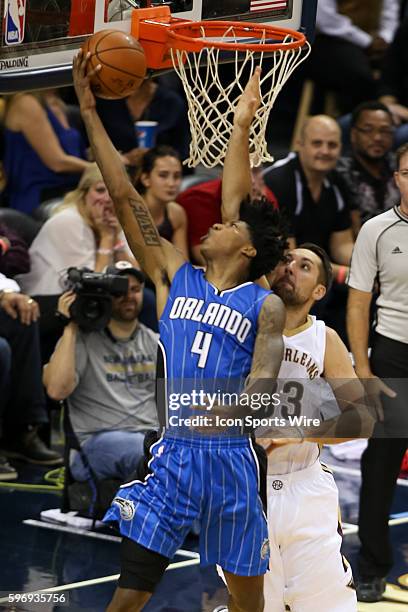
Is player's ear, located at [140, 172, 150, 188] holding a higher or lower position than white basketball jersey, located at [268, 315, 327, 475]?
higher

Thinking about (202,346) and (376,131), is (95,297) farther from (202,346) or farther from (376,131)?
(376,131)

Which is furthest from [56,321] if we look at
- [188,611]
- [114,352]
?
[188,611]

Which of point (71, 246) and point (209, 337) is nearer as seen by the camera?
point (209, 337)

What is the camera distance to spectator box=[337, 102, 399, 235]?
32.0 feet

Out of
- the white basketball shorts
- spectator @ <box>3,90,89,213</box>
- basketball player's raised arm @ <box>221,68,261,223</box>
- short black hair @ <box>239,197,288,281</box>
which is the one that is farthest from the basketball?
spectator @ <box>3,90,89,213</box>

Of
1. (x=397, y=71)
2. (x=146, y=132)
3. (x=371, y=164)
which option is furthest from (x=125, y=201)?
(x=397, y=71)

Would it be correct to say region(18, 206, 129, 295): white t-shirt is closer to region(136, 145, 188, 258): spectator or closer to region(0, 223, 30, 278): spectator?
region(0, 223, 30, 278): spectator

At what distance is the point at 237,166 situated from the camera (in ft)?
17.5

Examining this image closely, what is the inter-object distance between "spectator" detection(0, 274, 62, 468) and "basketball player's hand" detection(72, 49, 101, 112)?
2.98m

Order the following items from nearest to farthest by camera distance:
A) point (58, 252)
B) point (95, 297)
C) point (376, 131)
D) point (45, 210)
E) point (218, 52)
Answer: point (218, 52) → point (95, 297) → point (58, 252) → point (45, 210) → point (376, 131)

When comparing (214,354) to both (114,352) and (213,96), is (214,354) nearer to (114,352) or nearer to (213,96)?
(213,96)

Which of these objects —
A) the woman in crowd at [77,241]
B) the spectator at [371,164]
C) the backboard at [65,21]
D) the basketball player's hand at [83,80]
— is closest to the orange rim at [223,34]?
the backboard at [65,21]

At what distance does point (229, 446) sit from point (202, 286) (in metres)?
0.69

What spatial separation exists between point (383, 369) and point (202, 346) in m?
1.73
